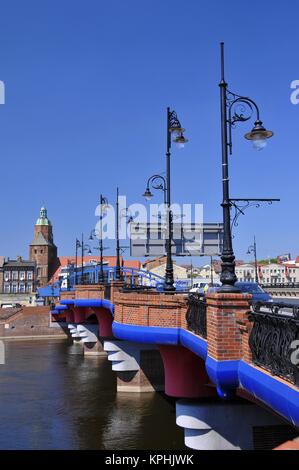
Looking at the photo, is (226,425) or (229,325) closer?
(229,325)

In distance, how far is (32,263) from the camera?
11500 centimetres

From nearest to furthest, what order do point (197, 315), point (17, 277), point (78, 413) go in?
point (197, 315), point (78, 413), point (17, 277)

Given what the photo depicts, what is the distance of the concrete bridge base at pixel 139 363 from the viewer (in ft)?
82.6

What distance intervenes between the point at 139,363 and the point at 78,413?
4.10m

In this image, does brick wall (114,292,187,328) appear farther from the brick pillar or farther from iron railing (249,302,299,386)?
iron railing (249,302,299,386)

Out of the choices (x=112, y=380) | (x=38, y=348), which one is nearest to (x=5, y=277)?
(x=38, y=348)

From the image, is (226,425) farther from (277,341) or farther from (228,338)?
(277,341)

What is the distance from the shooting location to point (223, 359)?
755 centimetres

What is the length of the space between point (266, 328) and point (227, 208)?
2326 millimetres

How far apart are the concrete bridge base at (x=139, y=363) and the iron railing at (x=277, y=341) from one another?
61.8 ft

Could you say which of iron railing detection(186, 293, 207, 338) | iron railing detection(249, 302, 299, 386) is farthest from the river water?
iron railing detection(249, 302, 299, 386)

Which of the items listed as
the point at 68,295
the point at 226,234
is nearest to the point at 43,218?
the point at 68,295

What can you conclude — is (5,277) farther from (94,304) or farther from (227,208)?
(227,208)

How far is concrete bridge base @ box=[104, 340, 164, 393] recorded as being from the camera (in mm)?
25172
